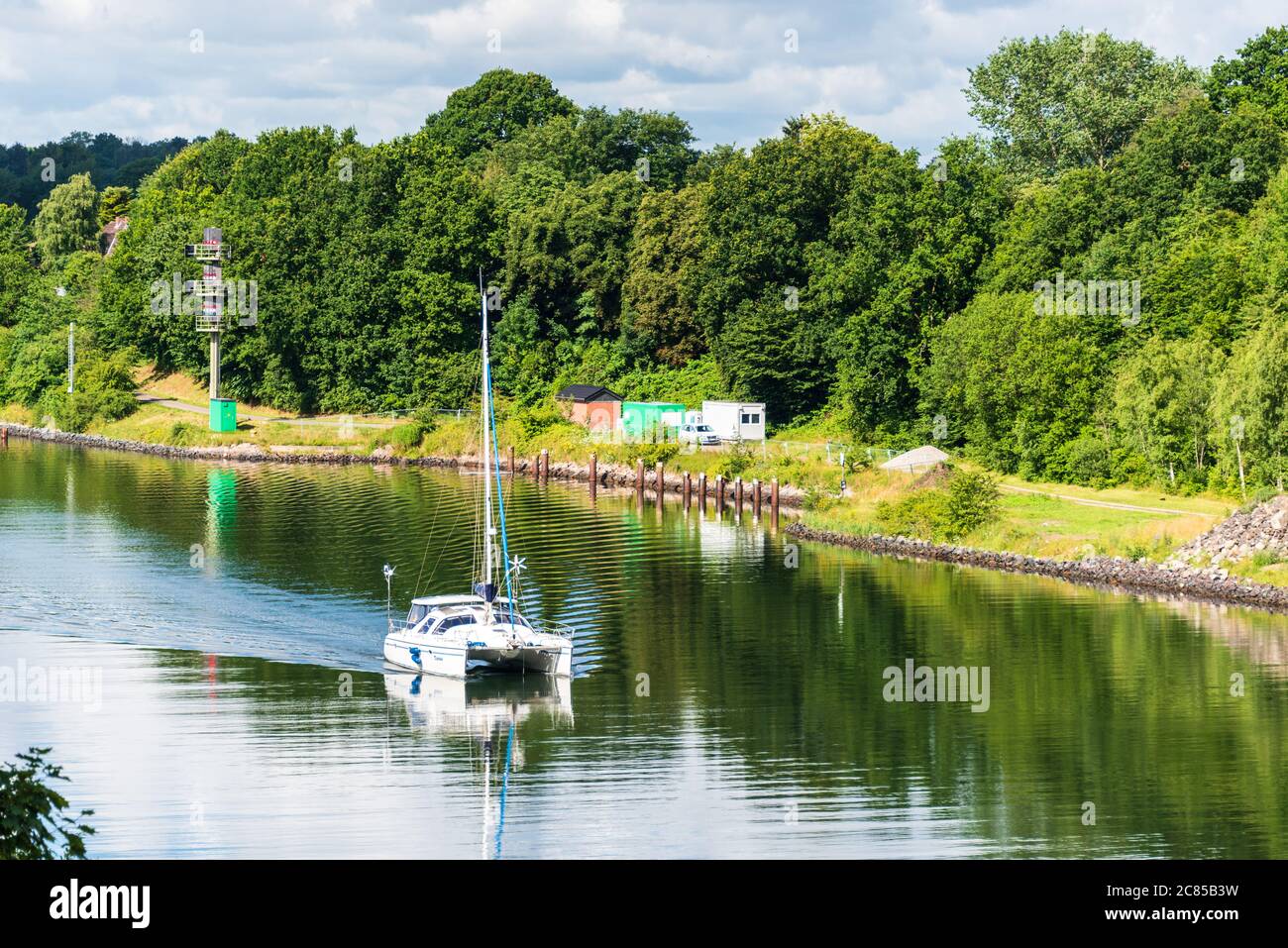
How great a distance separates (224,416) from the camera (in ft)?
479

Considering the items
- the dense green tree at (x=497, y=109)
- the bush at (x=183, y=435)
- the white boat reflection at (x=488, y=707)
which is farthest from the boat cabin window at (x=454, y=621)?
the dense green tree at (x=497, y=109)

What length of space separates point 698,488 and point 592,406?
2161 cm

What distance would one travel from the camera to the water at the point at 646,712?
134 feet

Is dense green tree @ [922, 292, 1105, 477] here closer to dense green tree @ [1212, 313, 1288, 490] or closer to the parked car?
dense green tree @ [1212, 313, 1288, 490]

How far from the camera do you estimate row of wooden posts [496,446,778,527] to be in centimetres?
10312

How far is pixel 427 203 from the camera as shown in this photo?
146 metres

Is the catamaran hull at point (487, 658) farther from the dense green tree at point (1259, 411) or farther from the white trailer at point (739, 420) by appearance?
the white trailer at point (739, 420)

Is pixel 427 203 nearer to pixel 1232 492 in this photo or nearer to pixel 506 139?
pixel 506 139

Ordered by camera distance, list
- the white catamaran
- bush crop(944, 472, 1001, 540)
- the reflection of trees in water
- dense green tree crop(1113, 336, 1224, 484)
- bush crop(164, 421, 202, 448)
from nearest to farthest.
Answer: the white catamaran, the reflection of trees in water, bush crop(944, 472, 1001, 540), dense green tree crop(1113, 336, 1224, 484), bush crop(164, 421, 202, 448)

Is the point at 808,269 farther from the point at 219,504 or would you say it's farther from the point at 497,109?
the point at 497,109

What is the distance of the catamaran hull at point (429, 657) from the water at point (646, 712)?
0.57m

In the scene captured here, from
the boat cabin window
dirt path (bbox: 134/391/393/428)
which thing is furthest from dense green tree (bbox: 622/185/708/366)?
the boat cabin window

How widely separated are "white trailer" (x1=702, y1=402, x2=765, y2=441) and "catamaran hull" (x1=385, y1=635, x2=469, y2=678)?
206 feet
